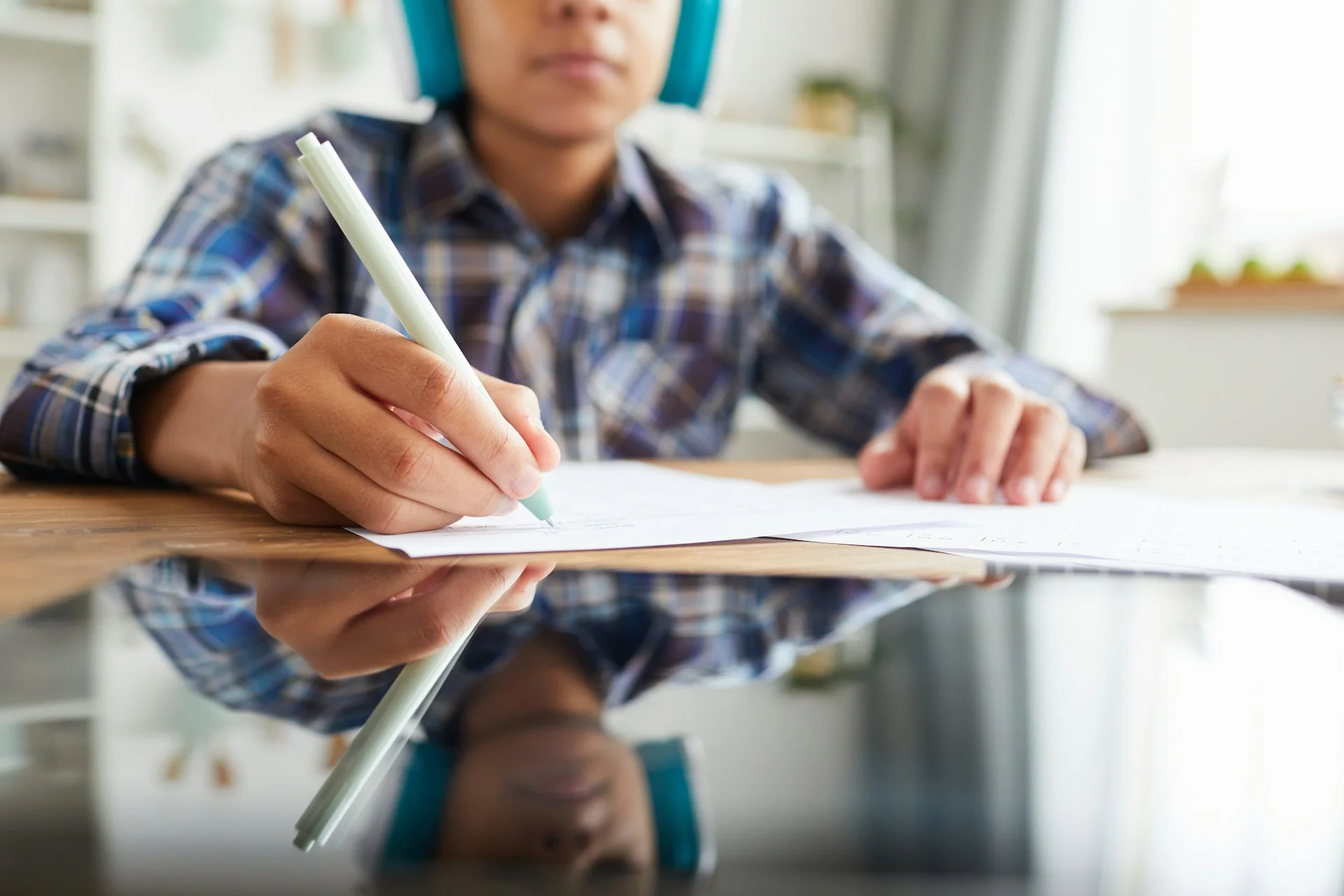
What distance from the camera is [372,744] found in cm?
17

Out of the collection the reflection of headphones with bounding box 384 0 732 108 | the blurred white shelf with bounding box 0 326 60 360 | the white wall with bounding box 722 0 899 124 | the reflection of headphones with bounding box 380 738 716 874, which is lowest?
the blurred white shelf with bounding box 0 326 60 360

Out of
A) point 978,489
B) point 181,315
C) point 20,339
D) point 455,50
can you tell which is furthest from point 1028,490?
point 20,339

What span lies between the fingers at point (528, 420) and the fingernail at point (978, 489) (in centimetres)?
24

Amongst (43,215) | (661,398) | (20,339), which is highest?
(43,215)

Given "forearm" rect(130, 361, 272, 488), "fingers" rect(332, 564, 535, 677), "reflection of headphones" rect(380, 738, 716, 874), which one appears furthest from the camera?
"forearm" rect(130, 361, 272, 488)

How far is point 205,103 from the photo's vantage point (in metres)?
2.24

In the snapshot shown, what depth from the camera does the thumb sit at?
604mm

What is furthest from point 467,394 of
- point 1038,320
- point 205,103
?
point 1038,320

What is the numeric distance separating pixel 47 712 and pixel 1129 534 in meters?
0.41

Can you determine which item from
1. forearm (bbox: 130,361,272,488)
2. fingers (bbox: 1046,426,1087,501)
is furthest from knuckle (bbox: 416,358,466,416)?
fingers (bbox: 1046,426,1087,501)

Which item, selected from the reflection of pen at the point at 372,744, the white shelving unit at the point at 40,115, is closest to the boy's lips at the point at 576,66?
the reflection of pen at the point at 372,744

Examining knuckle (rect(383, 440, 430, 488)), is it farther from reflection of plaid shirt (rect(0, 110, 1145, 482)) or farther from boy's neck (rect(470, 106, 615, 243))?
boy's neck (rect(470, 106, 615, 243))

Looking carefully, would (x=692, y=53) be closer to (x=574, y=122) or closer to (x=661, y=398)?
(x=574, y=122)

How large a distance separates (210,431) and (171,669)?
12.8 inches
